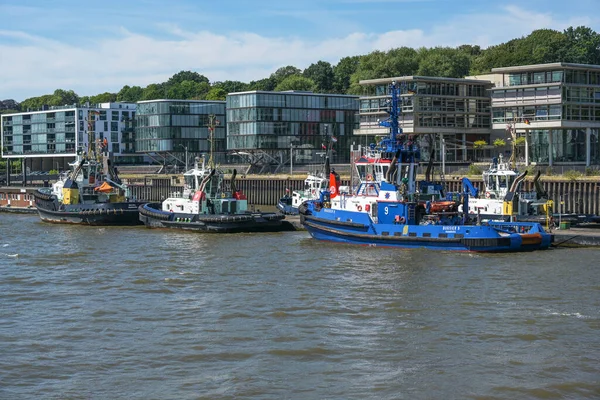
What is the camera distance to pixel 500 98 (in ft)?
269

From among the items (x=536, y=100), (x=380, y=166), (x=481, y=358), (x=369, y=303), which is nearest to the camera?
(x=481, y=358)

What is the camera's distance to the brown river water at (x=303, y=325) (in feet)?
71.5

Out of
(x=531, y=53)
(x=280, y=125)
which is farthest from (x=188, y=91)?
(x=531, y=53)

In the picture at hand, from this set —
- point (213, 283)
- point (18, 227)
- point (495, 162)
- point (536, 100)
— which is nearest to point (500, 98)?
point (536, 100)

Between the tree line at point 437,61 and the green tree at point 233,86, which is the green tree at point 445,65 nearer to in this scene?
the tree line at point 437,61

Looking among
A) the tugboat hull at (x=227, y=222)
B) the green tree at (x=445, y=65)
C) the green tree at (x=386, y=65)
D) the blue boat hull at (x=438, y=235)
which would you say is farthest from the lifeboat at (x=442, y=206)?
the green tree at (x=445, y=65)

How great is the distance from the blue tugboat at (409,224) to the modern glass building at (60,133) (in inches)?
3502

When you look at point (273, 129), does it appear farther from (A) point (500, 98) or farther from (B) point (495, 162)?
(B) point (495, 162)

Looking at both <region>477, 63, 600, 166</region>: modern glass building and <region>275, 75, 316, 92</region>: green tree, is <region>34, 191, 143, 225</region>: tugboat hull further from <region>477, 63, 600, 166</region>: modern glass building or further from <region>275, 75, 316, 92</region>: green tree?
<region>275, 75, 316, 92</region>: green tree

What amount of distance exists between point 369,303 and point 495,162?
80.2ft

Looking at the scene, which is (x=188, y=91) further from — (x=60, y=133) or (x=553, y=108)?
(x=553, y=108)

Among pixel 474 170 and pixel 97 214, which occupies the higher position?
pixel 474 170

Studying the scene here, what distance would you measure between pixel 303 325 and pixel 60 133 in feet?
367

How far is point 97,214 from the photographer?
62188 millimetres
